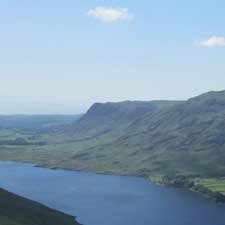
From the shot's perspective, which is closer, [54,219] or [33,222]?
[33,222]

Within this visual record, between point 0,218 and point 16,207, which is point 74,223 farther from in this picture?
point 0,218

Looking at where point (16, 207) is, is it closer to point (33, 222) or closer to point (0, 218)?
point (33, 222)

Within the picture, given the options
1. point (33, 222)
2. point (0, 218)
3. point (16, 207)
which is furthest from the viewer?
point (16, 207)

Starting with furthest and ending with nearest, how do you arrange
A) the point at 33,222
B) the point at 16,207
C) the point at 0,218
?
the point at 16,207, the point at 33,222, the point at 0,218

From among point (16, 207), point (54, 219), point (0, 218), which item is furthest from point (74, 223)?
point (0, 218)

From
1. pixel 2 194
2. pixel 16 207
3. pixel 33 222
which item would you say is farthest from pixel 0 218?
pixel 2 194

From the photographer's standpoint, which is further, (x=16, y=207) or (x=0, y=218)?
(x=16, y=207)
